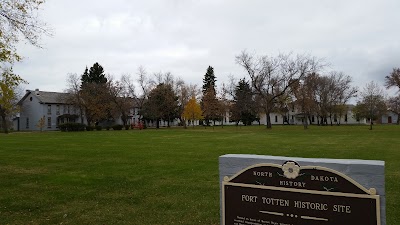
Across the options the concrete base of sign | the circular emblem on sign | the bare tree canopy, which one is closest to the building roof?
the bare tree canopy

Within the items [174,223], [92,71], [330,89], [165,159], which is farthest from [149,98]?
[174,223]

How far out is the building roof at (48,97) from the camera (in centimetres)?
7400

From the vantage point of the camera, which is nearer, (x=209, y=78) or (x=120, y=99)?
(x=120, y=99)

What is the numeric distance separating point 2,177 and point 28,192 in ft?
9.82

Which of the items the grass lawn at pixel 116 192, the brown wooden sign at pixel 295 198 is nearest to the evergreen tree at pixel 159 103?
the grass lawn at pixel 116 192

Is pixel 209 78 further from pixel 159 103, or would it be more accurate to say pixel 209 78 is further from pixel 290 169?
pixel 290 169

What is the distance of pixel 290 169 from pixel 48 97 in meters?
80.7

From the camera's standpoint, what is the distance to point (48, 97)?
3007 inches

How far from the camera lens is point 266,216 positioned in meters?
3.89

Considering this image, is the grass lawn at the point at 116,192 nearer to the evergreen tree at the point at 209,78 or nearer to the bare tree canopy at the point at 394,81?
the bare tree canopy at the point at 394,81

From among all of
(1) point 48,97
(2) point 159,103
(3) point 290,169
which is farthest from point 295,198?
(1) point 48,97

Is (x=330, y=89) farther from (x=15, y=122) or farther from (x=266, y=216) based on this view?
(x=266, y=216)

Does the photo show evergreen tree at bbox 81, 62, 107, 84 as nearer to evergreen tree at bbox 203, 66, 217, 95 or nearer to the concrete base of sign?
evergreen tree at bbox 203, 66, 217, 95

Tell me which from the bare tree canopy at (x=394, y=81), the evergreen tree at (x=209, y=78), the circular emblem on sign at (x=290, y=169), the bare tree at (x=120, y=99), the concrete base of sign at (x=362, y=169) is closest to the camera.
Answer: the concrete base of sign at (x=362, y=169)
